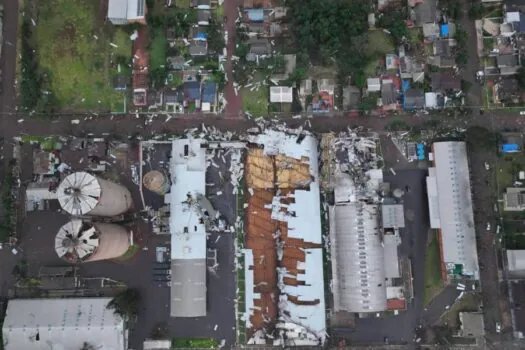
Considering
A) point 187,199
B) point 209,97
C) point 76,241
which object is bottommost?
point 76,241

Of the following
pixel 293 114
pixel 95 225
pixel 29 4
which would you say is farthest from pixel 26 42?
pixel 293 114

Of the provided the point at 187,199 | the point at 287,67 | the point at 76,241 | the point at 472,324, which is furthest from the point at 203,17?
the point at 472,324

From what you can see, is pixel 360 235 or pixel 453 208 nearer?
pixel 360 235

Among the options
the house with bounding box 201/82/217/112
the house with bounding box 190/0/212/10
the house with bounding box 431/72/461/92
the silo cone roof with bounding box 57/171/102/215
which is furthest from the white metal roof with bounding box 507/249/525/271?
the house with bounding box 190/0/212/10

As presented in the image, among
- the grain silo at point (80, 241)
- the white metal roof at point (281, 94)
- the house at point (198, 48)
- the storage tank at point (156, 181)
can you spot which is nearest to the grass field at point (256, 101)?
the white metal roof at point (281, 94)

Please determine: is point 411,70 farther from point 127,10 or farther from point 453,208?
point 127,10

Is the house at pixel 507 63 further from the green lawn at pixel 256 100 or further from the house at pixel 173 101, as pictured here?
the house at pixel 173 101
